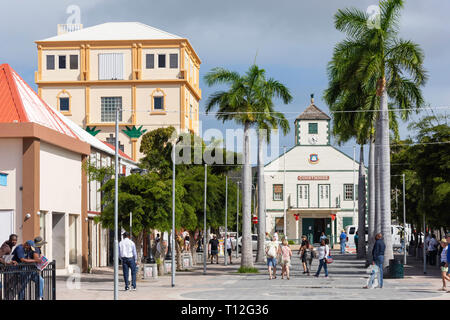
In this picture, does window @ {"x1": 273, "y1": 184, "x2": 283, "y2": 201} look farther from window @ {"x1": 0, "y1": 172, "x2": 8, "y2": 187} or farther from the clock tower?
window @ {"x1": 0, "y1": 172, "x2": 8, "y2": 187}

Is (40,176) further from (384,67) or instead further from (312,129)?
(312,129)

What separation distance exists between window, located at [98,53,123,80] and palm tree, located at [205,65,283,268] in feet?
128

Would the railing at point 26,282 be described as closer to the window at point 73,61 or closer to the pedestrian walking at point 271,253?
the pedestrian walking at point 271,253

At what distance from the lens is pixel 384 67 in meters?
37.0

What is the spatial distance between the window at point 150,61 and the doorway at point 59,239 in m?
43.0

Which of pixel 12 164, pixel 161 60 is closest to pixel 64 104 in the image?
pixel 161 60

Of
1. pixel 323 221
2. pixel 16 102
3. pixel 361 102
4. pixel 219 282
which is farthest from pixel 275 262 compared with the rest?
pixel 323 221

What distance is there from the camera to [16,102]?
34156mm

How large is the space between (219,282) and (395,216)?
36311mm

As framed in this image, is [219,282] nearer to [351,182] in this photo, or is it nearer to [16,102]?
[16,102]

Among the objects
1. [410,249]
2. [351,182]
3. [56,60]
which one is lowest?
[410,249]

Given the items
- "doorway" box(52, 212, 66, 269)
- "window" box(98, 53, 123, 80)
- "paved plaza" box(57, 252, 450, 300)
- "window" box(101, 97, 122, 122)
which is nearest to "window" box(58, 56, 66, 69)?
"window" box(98, 53, 123, 80)

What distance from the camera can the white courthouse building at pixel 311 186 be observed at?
9006 centimetres

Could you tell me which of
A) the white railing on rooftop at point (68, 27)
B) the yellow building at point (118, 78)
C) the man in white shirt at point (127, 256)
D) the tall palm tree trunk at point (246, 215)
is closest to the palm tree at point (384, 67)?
the tall palm tree trunk at point (246, 215)
